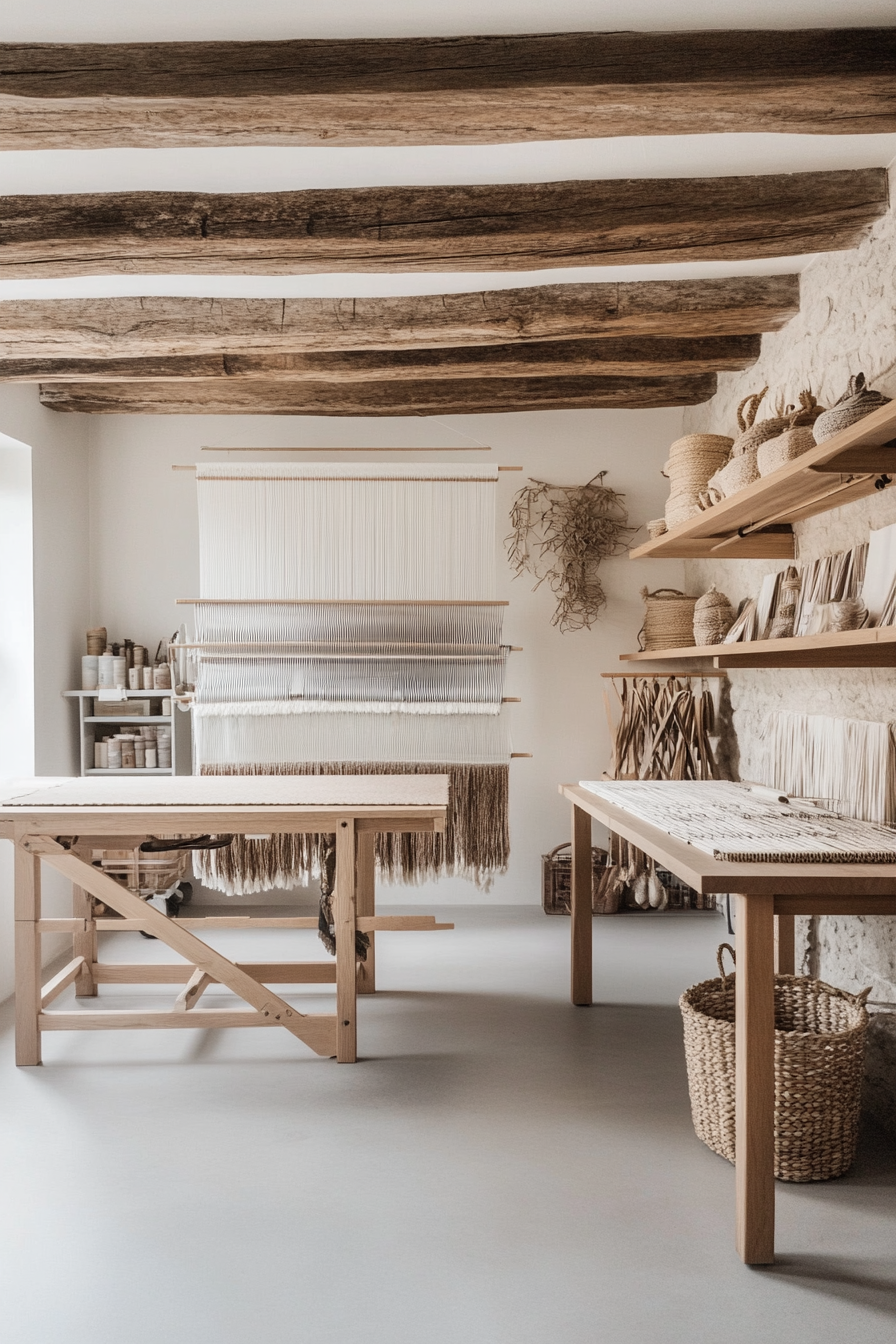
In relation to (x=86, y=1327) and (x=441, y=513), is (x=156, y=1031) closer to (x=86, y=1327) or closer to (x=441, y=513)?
(x=86, y=1327)

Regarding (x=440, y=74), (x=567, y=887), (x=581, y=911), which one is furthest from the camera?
(x=567, y=887)

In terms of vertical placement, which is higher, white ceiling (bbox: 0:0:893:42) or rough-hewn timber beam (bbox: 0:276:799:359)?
white ceiling (bbox: 0:0:893:42)

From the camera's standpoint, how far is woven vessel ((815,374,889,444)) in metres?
2.53

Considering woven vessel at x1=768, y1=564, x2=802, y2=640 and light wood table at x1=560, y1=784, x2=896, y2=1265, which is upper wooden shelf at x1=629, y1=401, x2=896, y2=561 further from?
light wood table at x1=560, y1=784, x2=896, y2=1265

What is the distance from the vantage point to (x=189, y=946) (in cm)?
310

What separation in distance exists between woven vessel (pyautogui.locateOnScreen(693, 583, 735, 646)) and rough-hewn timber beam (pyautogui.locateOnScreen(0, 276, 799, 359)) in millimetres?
1083

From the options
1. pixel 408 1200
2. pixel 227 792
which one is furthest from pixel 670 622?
pixel 408 1200

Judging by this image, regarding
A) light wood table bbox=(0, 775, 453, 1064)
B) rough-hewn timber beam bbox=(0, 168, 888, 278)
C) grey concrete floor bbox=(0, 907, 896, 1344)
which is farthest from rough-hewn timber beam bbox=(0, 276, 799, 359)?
grey concrete floor bbox=(0, 907, 896, 1344)

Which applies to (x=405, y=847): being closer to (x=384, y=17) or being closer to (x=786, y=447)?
(x=786, y=447)

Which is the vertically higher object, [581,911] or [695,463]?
[695,463]

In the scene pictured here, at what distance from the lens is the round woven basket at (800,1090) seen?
2.37 meters

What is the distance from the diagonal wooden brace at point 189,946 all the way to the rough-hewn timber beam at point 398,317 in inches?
75.9

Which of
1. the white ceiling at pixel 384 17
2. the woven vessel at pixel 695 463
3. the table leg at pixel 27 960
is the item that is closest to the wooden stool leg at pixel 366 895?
the table leg at pixel 27 960

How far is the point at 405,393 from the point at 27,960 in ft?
10.4
